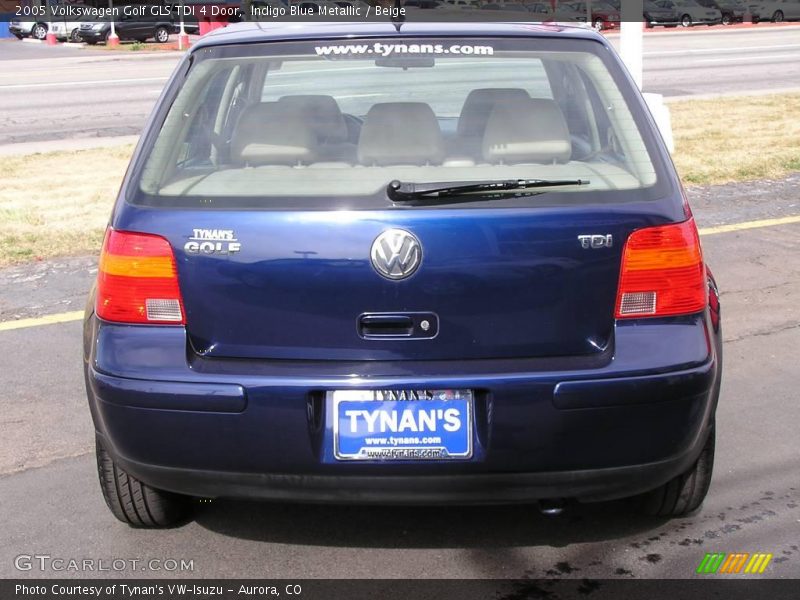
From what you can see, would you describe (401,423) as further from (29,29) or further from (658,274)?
(29,29)

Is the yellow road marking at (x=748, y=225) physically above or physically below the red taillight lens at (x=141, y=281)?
below

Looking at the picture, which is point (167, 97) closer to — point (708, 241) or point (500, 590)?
point (500, 590)

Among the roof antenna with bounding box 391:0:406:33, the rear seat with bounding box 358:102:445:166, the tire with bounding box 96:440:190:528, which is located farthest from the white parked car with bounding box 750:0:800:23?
the tire with bounding box 96:440:190:528

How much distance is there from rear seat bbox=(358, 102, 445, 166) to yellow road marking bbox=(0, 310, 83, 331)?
314 cm

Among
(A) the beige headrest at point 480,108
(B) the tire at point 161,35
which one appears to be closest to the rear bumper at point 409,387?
(A) the beige headrest at point 480,108

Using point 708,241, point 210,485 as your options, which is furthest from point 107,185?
point 210,485

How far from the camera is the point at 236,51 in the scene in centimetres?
349

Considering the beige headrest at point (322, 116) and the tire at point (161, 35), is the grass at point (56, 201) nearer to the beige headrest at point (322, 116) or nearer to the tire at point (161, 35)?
the beige headrest at point (322, 116)

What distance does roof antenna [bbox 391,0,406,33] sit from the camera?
3.73 m

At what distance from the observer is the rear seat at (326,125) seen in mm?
3469

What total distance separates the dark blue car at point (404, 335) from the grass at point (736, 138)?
7253 mm

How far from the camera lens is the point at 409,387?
306cm

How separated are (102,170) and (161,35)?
31.3m

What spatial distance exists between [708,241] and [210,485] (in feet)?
17.9
